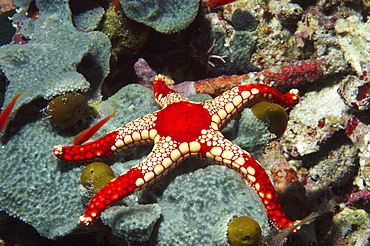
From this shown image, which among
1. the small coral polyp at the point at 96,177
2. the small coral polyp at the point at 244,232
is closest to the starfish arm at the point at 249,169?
the small coral polyp at the point at 244,232

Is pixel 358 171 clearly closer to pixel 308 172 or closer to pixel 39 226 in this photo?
pixel 308 172

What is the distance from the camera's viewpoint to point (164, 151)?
2.75 metres

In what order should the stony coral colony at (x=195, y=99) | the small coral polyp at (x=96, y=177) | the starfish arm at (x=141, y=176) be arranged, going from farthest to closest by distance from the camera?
the stony coral colony at (x=195, y=99), the small coral polyp at (x=96, y=177), the starfish arm at (x=141, y=176)

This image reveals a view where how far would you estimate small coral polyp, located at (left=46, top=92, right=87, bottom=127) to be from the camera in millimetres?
3002

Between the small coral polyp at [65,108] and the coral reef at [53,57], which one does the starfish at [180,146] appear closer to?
the small coral polyp at [65,108]

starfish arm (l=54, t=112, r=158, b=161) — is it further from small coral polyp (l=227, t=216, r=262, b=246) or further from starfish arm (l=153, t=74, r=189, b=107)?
small coral polyp (l=227, t=216, r=262, b=246)

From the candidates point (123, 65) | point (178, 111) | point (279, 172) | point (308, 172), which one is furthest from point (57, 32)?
point (308, 172)

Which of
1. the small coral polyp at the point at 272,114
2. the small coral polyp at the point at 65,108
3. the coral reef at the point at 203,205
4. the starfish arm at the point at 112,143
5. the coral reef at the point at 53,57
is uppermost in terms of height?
the coral reef at the point at 53,57

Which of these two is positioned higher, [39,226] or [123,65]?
[123,65]

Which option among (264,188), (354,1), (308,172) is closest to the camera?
(264,188)

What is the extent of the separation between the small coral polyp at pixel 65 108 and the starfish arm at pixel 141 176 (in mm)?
996

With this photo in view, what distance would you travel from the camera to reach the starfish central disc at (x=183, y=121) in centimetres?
286

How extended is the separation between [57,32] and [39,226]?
240cm

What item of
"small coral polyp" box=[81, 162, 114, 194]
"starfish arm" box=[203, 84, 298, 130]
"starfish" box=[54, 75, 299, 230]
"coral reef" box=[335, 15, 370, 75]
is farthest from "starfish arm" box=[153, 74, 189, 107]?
"coral reef" box=[335, 15, 370, 75]
